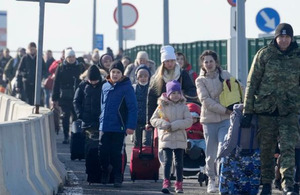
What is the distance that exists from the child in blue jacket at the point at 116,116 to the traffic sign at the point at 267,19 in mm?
9218

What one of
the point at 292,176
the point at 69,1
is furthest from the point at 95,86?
the point at 292,176

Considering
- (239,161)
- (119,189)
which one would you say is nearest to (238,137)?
(239,161)

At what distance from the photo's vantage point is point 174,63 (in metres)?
18.6

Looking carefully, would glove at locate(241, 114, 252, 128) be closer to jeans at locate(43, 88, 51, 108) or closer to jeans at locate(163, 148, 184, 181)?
jeans at locate(163, 148, 184, 181)

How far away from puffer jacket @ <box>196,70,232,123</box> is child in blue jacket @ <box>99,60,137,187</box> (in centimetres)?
95

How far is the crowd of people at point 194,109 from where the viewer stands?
15.9 meters

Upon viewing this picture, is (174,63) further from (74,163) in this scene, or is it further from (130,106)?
(74,163)

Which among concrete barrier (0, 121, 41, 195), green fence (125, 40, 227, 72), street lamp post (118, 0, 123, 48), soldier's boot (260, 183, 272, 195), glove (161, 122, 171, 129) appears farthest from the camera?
street lamp post (118, 0, 123, 48)

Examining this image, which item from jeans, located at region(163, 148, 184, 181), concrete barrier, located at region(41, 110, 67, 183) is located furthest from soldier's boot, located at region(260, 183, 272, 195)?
concrete barrier, located at region(41, 110, 67, 183)

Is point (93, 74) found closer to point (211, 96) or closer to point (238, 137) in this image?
point (211, 96)

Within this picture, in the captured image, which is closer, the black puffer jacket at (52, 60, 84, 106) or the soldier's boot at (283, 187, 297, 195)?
the soldier's boot at (283, 187, 297, 195)

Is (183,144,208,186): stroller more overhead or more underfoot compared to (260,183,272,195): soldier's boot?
more overhead

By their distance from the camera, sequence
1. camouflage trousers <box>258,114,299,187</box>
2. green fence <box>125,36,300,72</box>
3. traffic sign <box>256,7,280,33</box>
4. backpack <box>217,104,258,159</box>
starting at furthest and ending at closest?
1. green fence <box>125,36,300,72</box>
2. traffic sign <box>256,7,280,33</box>
3. backpack <box>217,104,258,159</box>
4. camouflage trousers <box>258,114,299,187</box>

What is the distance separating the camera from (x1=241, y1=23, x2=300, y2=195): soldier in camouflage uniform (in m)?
15.8
